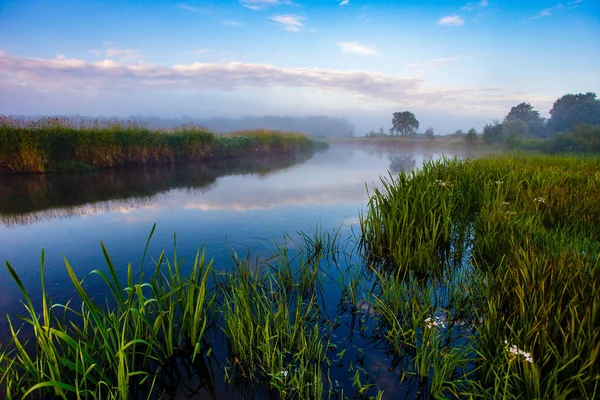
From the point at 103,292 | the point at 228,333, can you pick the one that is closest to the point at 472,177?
the point at 228,333

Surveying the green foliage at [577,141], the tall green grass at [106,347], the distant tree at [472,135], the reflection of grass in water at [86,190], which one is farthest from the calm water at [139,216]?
the distant tree at [472,135]

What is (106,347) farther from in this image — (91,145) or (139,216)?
(91,145)

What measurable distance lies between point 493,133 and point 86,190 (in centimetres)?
4105

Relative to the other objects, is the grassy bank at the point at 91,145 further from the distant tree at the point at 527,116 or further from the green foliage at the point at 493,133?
the distant tree at the point at 527,116

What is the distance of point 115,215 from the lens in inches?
343

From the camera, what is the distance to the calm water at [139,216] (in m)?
5.74

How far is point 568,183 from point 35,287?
10.7 metres

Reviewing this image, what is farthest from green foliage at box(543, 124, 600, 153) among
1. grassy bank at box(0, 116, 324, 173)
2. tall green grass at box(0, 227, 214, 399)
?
tall green grass at box(0, 227, 214, 399)

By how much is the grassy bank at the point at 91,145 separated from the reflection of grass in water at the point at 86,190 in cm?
102

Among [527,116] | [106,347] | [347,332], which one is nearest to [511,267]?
[347,332]

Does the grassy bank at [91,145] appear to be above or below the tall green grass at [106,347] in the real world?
above

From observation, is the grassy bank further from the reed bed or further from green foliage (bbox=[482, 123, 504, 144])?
green foliage (bbox=[482, 123, 504, 144])

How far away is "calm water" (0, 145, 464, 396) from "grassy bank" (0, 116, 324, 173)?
1.34m

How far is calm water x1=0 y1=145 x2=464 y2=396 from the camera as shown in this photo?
18.8 feet
